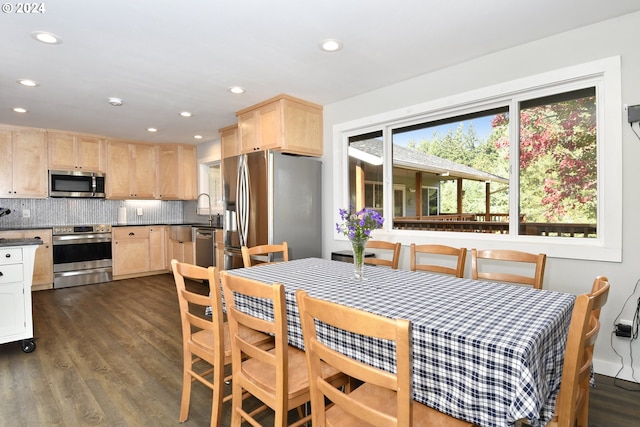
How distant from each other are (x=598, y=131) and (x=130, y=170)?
6.52 metres

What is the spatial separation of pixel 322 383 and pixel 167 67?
2.93 metres

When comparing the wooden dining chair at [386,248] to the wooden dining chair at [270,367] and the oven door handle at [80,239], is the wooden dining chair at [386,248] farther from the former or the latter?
the oven door handle at [80,239]

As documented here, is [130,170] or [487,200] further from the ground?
[130,170]

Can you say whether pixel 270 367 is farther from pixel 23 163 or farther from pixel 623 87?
pixel 23 163

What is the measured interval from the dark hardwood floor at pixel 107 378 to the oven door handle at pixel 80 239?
1477mm

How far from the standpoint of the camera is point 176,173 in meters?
6.52

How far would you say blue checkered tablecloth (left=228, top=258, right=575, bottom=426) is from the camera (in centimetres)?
102

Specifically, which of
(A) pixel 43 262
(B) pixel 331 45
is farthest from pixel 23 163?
(B) pixel 331 45

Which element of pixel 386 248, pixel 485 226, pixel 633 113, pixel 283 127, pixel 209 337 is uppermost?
pixel 283 127

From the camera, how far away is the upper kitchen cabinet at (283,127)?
3785 millimetres

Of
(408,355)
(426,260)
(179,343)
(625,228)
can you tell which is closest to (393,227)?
(426,260)

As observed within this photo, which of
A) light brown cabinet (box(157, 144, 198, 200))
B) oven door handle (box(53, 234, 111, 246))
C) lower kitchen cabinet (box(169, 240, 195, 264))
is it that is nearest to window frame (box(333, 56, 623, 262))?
lower kitchen cabinet (box(169, 240, 195, 264))

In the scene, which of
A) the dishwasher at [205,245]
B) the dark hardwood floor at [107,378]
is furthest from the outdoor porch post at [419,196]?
the dishwasher at [205,245]

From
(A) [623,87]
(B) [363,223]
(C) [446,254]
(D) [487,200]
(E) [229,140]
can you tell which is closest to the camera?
(B) [363,223]
